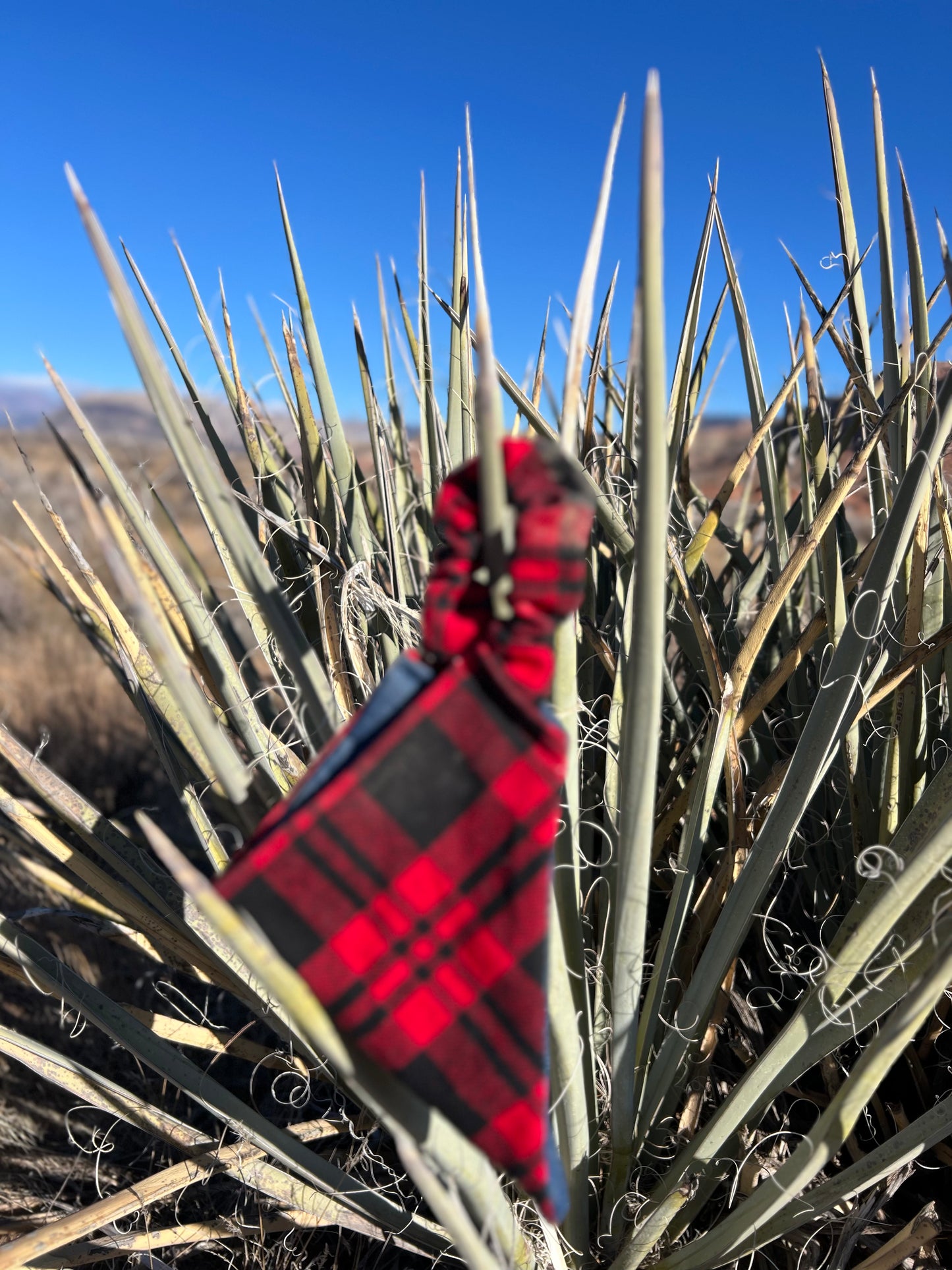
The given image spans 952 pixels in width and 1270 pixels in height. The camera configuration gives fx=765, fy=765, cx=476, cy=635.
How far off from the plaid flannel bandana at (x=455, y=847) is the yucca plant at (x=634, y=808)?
1.2 inches

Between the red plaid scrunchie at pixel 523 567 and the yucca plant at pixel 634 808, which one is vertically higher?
the red plaid scrunchie at pixel 523 567

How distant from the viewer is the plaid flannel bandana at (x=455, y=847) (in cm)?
38

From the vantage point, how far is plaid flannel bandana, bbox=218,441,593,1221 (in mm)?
380

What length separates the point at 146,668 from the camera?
0.83 metres

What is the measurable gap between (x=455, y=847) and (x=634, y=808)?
0.61 feet

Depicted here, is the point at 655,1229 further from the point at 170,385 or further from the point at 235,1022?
the point at 235,1022

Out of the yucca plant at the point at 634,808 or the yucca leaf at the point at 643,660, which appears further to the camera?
the yucca plant at the point at 634,808

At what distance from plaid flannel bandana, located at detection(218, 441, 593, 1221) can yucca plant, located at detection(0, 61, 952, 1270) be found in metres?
0.03

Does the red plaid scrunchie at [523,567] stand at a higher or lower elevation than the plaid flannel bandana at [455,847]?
higher

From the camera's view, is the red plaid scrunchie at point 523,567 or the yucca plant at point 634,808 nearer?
the red plaid scrunchie at point 523,567

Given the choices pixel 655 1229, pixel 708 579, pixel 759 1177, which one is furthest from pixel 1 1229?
pixel 708 579

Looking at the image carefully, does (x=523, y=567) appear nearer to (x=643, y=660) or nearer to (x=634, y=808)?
(x=643, y=660)

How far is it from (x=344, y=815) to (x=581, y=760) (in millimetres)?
649

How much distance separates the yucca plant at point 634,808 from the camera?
491 mm
